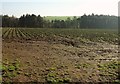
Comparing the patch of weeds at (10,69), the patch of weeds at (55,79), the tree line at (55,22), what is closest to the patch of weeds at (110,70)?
the patch of weeds at (55,79)

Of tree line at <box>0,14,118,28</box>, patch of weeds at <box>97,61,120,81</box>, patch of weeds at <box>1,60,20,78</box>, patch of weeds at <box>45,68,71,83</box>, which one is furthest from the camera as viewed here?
tree line at <box>0,14,118,28</box>

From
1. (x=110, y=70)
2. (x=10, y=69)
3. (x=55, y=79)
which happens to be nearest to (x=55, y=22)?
(x=110, y=70)

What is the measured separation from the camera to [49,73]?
1327 centimetres

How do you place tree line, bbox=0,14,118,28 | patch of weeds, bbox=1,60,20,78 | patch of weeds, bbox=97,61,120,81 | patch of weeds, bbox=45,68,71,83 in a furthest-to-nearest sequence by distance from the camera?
tree line, bbox=0,14,118,28
patch of weeds, bbox=97,61,120,81
patch of weeds, bbox=1,60,20,78
patch of weeds, bbox=45,68,71,83

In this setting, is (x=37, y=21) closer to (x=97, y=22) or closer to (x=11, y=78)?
(x=97, y=22)

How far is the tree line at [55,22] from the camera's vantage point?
4850 inches

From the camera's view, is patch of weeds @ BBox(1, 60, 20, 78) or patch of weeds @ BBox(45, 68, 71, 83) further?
patch of weeds @ BBox(1, 60, 20, 78)

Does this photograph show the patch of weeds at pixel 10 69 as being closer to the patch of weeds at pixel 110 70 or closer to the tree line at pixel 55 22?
the patch of weeds at pixel 110 70

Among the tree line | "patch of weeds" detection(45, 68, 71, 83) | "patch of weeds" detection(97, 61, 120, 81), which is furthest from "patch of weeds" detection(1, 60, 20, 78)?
the tree line

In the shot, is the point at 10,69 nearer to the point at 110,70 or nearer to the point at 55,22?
the point at 110,70

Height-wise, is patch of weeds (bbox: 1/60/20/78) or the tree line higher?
the tree line

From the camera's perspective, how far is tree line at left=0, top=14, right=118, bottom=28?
12319 cm

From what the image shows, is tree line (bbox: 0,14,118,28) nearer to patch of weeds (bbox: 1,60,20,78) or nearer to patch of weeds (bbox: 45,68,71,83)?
patch of weeds (bbox: 1,60,20,78)

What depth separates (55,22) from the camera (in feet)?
463
